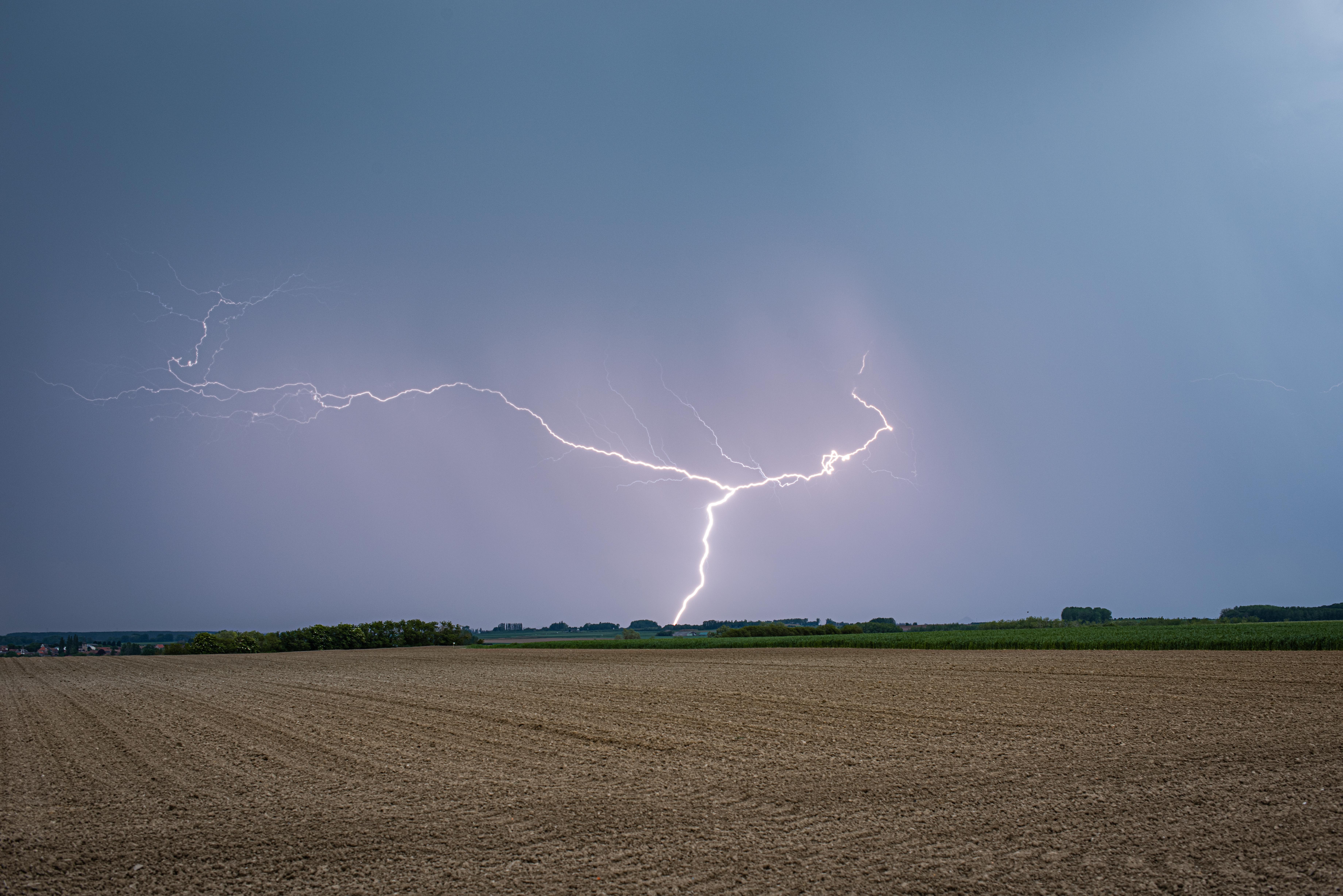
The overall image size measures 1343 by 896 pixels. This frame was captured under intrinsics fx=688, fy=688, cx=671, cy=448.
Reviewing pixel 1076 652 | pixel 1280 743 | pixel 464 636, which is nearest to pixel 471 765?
pixel 1280 743

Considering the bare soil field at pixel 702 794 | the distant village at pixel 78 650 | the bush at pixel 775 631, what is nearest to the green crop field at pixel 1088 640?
the bush at pixel 775 631

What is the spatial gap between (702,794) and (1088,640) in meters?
33.2

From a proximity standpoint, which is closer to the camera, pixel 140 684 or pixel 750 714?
pixel 750 714

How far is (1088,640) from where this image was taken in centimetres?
3400

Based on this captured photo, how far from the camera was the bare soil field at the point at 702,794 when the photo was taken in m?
5.87

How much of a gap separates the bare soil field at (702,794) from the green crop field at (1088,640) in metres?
13.3

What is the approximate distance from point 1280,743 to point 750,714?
337 inches

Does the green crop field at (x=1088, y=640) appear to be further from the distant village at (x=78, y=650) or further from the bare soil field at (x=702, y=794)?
the distant village at (x=78, y=650)

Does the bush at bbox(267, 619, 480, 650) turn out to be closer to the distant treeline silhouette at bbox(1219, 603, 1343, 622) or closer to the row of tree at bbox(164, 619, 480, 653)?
the row of tree at bbox(164, 619, 480, 653)

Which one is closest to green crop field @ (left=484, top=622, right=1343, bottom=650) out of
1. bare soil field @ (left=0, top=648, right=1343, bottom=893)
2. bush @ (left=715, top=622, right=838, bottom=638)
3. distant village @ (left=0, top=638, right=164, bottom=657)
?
bush @ (left=715, top=622, right=838, bottom=638)

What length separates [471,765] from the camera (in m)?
10.0

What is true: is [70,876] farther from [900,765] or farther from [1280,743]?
[1280,743]

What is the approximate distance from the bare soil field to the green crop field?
43.7 feet

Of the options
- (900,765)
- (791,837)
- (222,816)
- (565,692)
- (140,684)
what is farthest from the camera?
(140,684)
